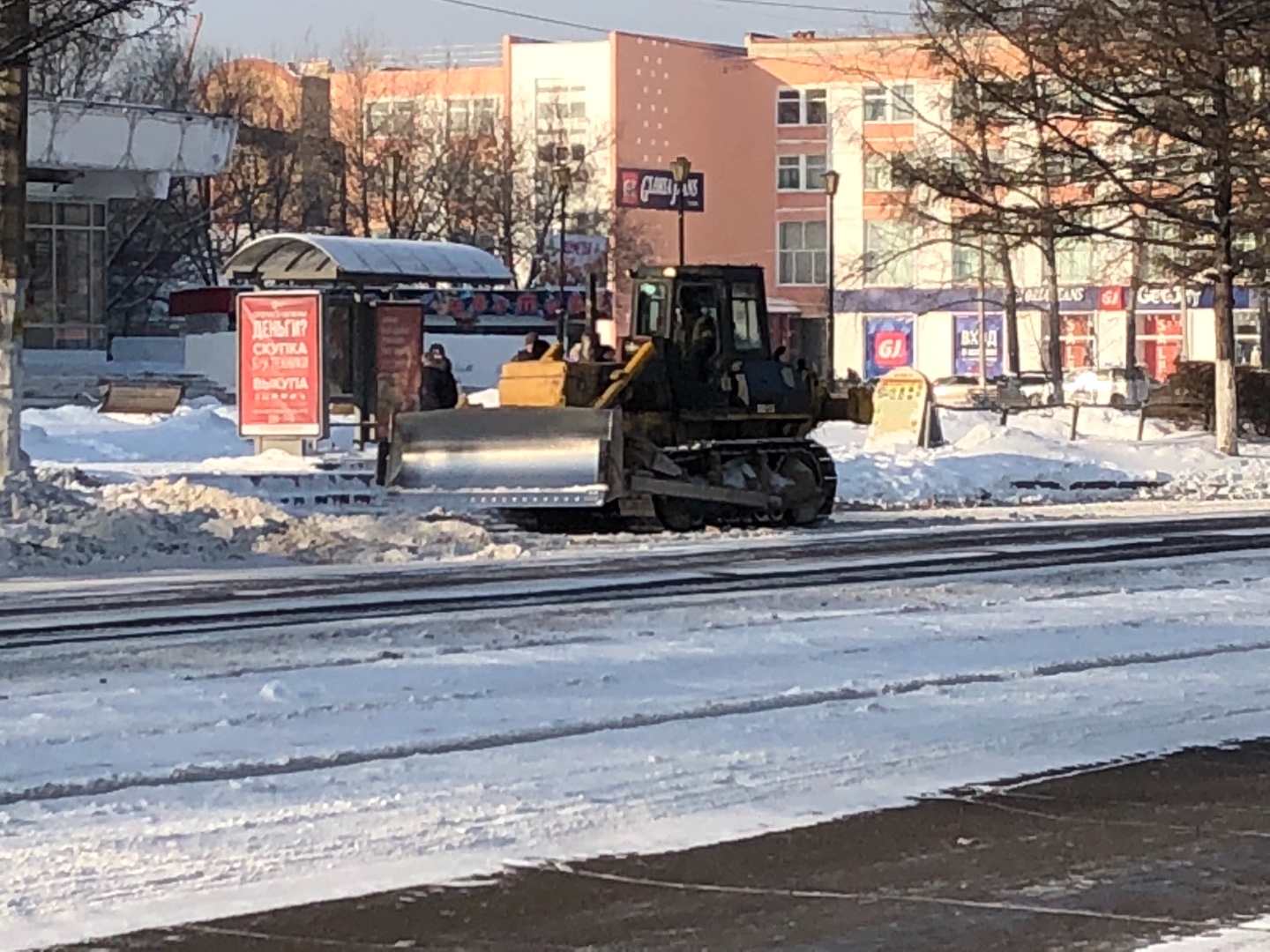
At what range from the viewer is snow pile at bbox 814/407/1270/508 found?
27.8 m

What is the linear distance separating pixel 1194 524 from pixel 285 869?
16109 mm

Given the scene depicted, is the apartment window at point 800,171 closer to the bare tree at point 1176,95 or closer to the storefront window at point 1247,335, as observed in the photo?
the storefront window at point 1247,335

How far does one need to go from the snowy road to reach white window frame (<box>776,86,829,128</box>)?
72034mm

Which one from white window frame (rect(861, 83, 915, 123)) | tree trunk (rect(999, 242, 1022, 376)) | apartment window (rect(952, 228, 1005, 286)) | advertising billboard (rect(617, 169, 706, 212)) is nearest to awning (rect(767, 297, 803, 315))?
apartment window (rect(952, 228, 1005, 286))

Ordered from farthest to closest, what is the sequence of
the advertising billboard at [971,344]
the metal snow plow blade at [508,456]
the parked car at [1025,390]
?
the advertising billboard at [971,344] < the parked car at [1025,390] < the metal snow plow blade at [508,456]

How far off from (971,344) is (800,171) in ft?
33.9

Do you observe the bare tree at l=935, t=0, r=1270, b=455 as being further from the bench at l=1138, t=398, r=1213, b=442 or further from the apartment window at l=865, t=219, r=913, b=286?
the apartment window at l=865, t=219, r=913, b=286

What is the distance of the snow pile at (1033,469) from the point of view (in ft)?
91.1

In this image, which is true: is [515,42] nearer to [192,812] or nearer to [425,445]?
[425,445]

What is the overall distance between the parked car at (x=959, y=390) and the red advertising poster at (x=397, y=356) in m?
28.2

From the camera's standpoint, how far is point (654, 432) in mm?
22125

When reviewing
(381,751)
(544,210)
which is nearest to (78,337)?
(544,210)

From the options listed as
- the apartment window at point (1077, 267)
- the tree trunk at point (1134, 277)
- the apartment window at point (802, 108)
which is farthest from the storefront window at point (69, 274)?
the apartment window at point (802, 108)

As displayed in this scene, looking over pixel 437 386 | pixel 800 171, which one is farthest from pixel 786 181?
pixel 437 386
